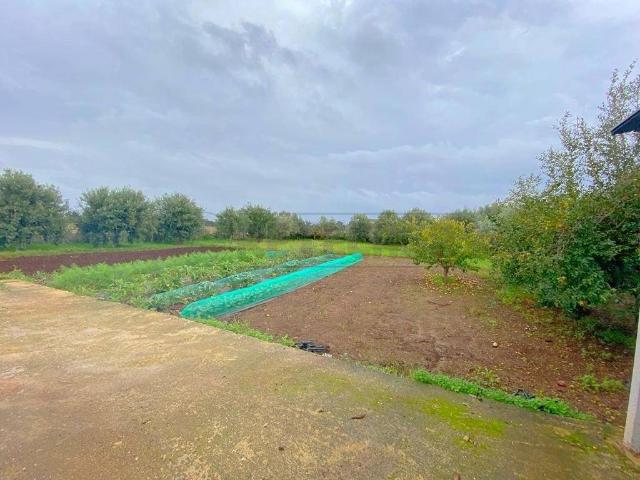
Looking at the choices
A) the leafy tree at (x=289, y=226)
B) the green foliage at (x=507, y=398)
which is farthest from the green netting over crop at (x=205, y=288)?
the leafy tree at (x=289, y=226)

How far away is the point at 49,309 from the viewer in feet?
14.0

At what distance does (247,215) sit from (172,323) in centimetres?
1872

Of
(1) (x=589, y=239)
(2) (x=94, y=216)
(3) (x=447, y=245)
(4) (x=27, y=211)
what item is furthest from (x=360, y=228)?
(1) (x=589, y=239)

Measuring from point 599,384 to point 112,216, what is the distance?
59.3 ft

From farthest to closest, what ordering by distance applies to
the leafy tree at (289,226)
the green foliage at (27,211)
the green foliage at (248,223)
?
the leafy tree at (289,226), the green foliage at (248,223), the green foliage at (27,211)

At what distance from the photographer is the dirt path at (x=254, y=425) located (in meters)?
1.54

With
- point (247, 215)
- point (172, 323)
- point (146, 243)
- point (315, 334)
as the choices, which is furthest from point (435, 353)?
point (247, 215)

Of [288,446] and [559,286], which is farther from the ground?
[559,286]

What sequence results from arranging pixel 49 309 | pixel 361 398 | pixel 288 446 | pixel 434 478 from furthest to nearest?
pixel 49 309, pixel 361 398, pixel 288 446, pixel 434 478

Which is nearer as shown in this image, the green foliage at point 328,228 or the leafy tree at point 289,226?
the leafy tree at point 289,226

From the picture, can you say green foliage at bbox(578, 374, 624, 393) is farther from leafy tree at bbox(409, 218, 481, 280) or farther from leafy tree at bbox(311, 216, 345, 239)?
leafy tree at bbox(311, 216, 345, 239)

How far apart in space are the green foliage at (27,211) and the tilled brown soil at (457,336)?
12.7 meters

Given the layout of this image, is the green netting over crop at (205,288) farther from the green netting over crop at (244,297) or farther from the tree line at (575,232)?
the tree line at (575,232)

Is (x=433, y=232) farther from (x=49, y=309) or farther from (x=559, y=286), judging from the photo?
(x=49, y=309)
